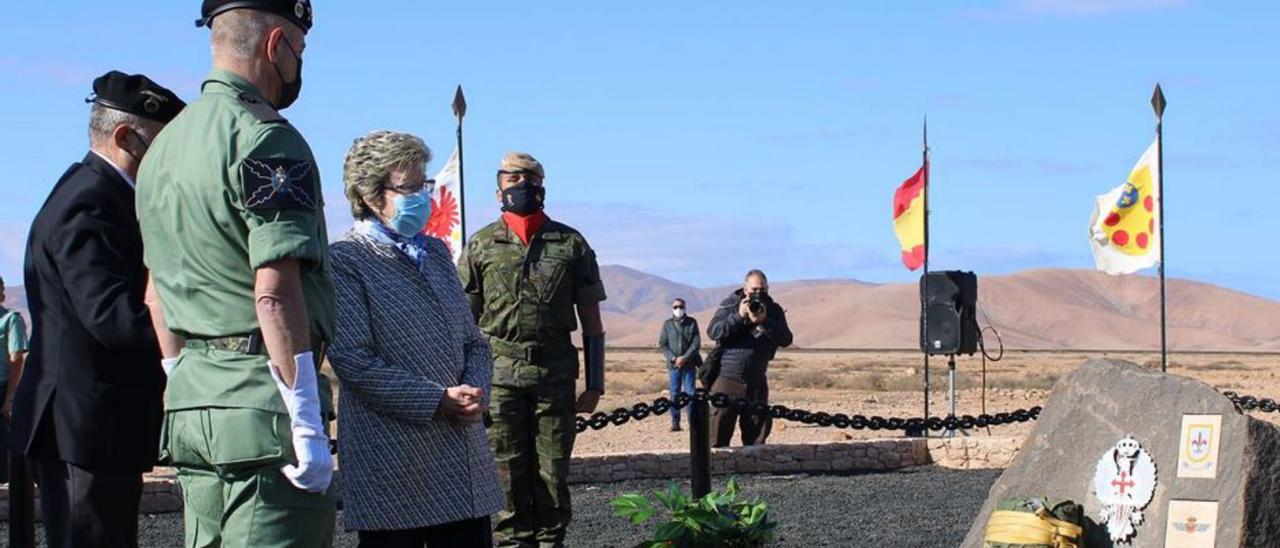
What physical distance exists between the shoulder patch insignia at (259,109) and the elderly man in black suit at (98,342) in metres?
1.24

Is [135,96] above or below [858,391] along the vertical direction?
above

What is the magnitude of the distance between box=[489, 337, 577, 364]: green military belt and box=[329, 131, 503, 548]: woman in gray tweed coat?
2670mm

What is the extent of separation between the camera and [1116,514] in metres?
6.74

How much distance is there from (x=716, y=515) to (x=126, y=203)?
211 cm

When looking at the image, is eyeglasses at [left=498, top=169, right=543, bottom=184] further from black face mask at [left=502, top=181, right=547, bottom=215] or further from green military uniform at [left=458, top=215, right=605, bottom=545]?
green military uniform at [left=458, top=215, right=605, bottom=545]

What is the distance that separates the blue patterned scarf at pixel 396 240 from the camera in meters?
5.10

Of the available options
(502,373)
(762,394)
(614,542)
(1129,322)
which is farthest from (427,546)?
(1129,322)

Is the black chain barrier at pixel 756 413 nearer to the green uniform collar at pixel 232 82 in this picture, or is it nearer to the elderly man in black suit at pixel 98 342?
the elderly man in black suit at pixel 98 342

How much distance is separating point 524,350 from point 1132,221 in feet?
40.3

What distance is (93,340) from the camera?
16.1ft

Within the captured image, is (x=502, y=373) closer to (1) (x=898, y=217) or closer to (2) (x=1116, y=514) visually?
(2) (x=1116, y=514)

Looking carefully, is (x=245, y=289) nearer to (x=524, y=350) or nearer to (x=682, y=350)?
(x=524, y=350)

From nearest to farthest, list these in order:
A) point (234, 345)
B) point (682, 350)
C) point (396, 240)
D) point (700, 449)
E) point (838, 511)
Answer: point (234, 345) → point (396, 240) → point (700, 449) → point (838, 511) → point (682, 350)

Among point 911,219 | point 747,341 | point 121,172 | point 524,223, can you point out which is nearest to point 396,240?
point 121,172
